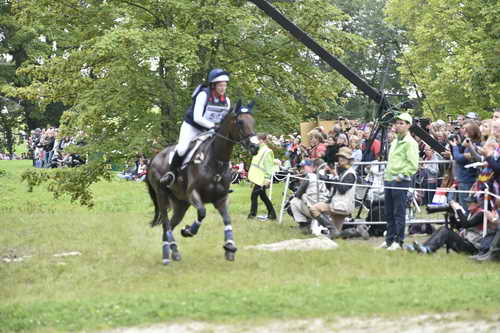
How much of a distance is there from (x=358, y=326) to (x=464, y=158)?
6819 mm

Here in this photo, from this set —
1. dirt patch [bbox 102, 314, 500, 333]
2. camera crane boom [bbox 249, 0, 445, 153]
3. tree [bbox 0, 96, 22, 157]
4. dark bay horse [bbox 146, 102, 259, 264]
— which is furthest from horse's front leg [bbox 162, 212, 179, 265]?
tree [bbox 0, 96, 22, 157]

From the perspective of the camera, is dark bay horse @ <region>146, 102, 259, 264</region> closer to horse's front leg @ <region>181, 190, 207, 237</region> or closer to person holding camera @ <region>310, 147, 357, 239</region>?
horse's front leg @ <region>181, 190, 207, 237</region>

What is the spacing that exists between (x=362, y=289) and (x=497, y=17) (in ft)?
94.4

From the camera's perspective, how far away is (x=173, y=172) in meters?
13.0

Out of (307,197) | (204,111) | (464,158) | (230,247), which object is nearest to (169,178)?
(204,111)

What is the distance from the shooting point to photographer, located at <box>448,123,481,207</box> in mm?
13844

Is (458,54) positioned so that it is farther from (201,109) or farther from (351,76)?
(201,109)

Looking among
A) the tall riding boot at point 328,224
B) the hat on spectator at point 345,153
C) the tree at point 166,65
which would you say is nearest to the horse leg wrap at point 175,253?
the tall riding boot at point 328,224

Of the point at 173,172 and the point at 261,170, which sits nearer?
the point at 173,172

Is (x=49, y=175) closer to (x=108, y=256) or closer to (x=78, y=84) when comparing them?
(x=78, y=84)

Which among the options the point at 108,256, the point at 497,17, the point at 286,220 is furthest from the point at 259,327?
the point at 497,17

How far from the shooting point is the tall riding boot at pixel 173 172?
12.9 meters

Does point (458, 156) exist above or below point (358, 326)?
above

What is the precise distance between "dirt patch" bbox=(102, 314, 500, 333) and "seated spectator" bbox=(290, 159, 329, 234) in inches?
320
